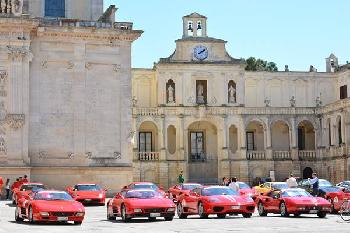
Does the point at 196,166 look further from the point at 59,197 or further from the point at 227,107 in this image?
the point at 59,197

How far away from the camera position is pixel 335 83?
230ft

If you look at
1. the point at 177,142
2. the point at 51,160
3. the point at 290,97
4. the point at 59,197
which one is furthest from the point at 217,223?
the point at 290,97

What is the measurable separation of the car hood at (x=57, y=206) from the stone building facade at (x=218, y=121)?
130ft

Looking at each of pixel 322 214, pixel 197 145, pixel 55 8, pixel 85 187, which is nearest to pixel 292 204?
pixel 322 214

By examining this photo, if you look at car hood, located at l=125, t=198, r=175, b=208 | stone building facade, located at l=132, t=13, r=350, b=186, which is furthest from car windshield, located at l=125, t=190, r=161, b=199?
stone building facade, located at l=132, t=13, r=350, b=186

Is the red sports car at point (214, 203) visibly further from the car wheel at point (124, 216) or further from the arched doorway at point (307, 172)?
the arched doorway at point (307, 172)

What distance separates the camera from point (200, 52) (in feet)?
215

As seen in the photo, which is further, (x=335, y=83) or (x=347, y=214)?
(x=335, y=83)

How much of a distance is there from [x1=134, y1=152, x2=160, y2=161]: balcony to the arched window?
18.5 meters

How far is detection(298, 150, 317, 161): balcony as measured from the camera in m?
66.8

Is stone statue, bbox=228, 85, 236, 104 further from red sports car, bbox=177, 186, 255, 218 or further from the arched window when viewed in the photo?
red sports car, bbox=177, 186, 255, 218

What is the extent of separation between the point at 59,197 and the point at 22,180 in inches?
639

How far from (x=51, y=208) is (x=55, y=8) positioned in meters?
28.7

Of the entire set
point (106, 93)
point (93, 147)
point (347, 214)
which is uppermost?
point (106, 93)
